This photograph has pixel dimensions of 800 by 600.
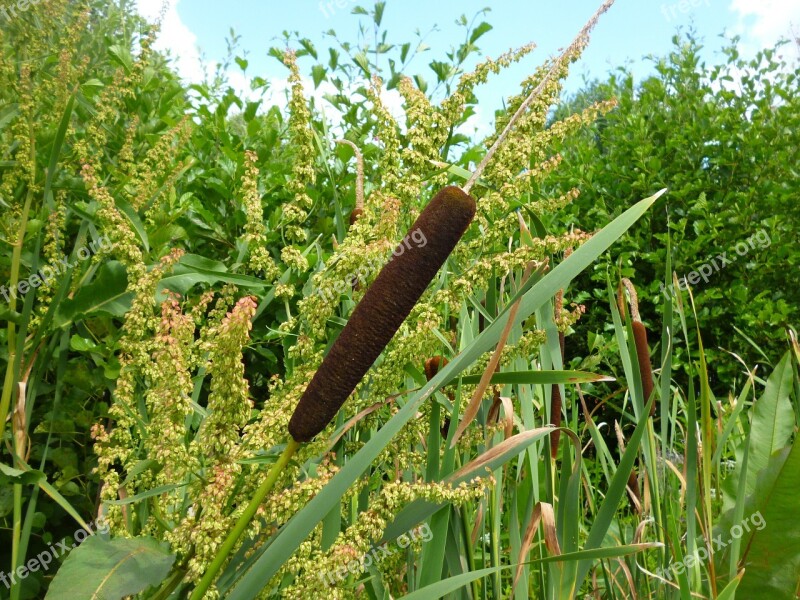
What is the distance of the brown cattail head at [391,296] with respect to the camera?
0.95m

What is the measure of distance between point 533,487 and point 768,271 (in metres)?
4.62

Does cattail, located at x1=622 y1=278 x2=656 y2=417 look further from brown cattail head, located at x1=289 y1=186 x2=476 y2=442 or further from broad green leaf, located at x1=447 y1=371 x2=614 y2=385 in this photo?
brown cattail head, located at x1=289 y1=186 x2=476 y2=442

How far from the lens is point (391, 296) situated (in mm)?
957

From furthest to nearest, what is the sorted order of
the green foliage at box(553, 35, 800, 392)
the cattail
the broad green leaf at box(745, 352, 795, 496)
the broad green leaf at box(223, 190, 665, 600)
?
the green foliage at box(553, 35, 800, 392)
the broad green leaf at box(745, 352, 795, 496)
the cattail
the broad green leaf at box(223, 190, 665, 600)

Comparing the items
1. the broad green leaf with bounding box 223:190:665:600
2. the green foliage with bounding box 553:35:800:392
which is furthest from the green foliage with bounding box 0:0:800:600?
the green foliage with bounding box 553:35:800:392

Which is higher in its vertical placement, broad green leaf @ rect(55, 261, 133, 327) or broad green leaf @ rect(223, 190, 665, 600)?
broad green leaf @ rect(55, 261, 133, 327)

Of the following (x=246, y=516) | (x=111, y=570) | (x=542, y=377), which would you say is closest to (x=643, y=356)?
(x=542, y=377)

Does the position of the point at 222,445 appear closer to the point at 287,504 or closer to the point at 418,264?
the point at 287,504

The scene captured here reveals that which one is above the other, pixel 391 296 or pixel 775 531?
pixel 391 296

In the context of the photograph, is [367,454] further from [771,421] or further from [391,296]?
[771,421]

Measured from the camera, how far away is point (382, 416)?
1563 mm

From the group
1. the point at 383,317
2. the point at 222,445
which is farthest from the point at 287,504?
the point at 383,317

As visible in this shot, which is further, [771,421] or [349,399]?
[771,421]

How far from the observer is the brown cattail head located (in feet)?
3.10
